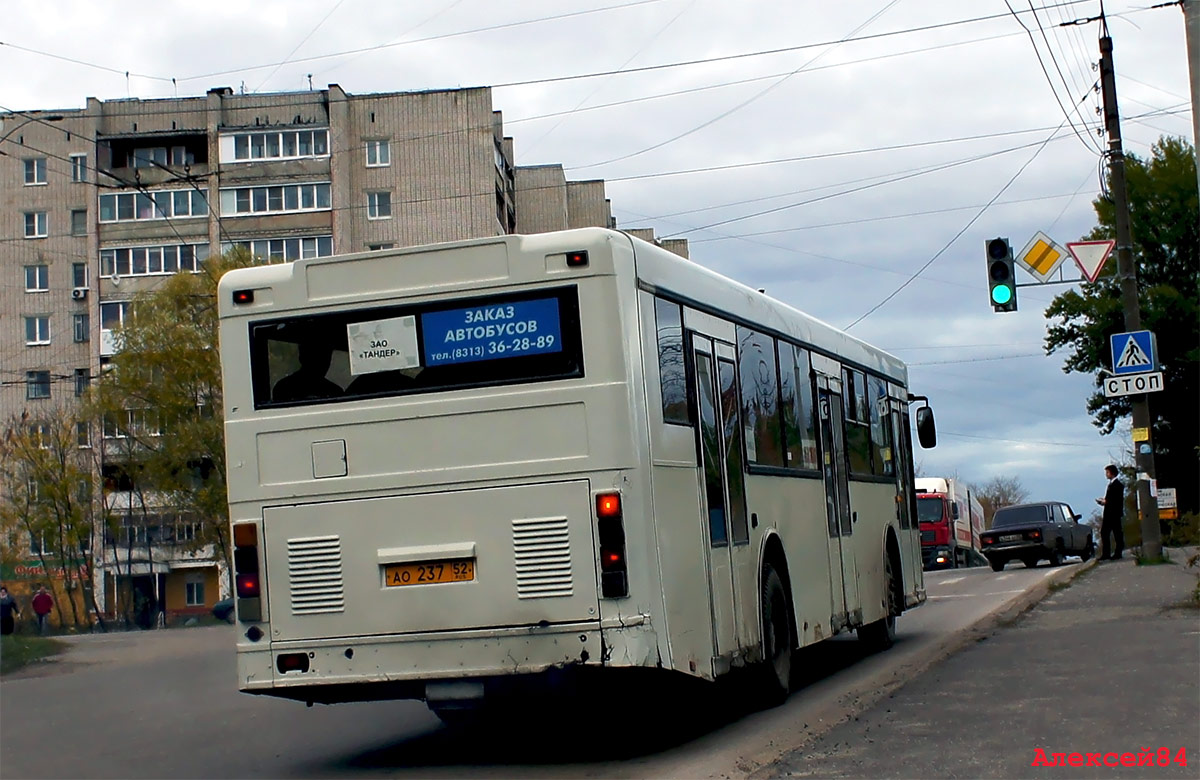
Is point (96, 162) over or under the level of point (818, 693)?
over

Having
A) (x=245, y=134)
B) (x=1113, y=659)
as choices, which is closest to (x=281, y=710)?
(x=1113, y=659)

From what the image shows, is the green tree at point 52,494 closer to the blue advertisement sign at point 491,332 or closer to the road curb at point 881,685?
the road curb at point 881,685

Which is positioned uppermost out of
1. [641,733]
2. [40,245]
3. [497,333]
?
[40,245]

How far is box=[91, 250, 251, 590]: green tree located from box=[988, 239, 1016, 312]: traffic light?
37.7m

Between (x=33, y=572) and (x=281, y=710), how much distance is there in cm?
6178

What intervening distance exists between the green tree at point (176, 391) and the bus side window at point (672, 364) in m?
46.2

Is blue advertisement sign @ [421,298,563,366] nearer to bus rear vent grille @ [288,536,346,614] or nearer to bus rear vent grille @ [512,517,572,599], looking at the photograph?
bus rear vent grille @ [512,517,572,599]

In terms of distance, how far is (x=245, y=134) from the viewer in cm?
7094

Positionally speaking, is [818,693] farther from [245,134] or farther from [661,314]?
[245,134]

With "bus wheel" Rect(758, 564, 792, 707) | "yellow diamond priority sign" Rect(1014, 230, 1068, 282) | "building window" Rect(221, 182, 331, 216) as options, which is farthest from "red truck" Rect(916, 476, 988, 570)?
"bus wheel" Rect(758, 564, 792, 707)

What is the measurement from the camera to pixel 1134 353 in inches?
898

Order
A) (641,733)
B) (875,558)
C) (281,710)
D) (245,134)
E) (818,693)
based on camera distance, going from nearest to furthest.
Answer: (641,733)
(818,693)
(281,710)
(875,558)
(245,134)

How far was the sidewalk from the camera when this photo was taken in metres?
8.17

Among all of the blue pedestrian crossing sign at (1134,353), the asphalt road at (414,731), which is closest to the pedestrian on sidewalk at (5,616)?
the asphalt road at (414,731)
